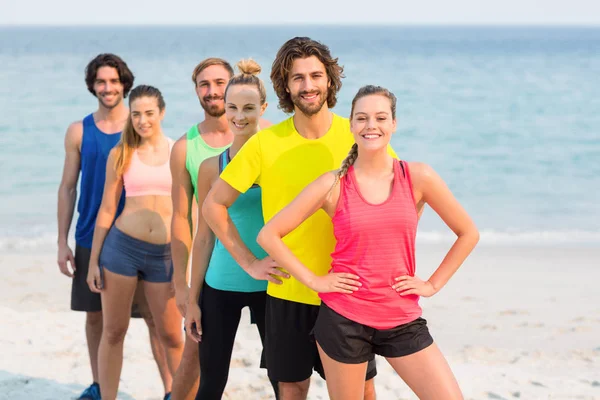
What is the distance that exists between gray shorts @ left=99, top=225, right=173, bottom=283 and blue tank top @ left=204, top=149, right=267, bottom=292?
784mm

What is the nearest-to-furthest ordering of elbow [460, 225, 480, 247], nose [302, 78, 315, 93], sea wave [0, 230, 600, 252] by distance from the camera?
elbow [460, 225, 480, 247] → nose [302, 78, 315, 93] → sea wave [0, 230, 600, 252]

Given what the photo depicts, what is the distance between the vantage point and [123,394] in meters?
5.77

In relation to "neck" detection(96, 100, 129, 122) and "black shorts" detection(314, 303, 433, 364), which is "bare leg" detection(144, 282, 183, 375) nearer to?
"neck" detection(96, 100, 129, 122)

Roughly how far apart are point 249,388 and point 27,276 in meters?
4.97

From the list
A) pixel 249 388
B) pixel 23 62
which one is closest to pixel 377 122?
pixel 249 388

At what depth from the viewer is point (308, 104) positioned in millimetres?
3623

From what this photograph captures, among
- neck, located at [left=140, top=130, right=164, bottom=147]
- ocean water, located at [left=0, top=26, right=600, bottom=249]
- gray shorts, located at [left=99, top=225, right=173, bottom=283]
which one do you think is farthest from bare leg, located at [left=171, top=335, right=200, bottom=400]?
ocean water, located at [left=0, top=26, right=600, bottom=249]

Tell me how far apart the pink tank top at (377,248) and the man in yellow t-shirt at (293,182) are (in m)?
0.31

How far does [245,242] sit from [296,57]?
975mm

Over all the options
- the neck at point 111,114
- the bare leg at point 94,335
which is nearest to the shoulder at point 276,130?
the neck at point 111,114

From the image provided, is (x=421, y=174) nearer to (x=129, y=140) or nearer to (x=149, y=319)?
(x=129, y=140)

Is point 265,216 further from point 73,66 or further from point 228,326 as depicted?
point 73,66

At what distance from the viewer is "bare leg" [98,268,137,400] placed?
479 cm

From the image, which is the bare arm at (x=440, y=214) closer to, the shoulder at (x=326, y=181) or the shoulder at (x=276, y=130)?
the shoulder at (x=326, y=181)
